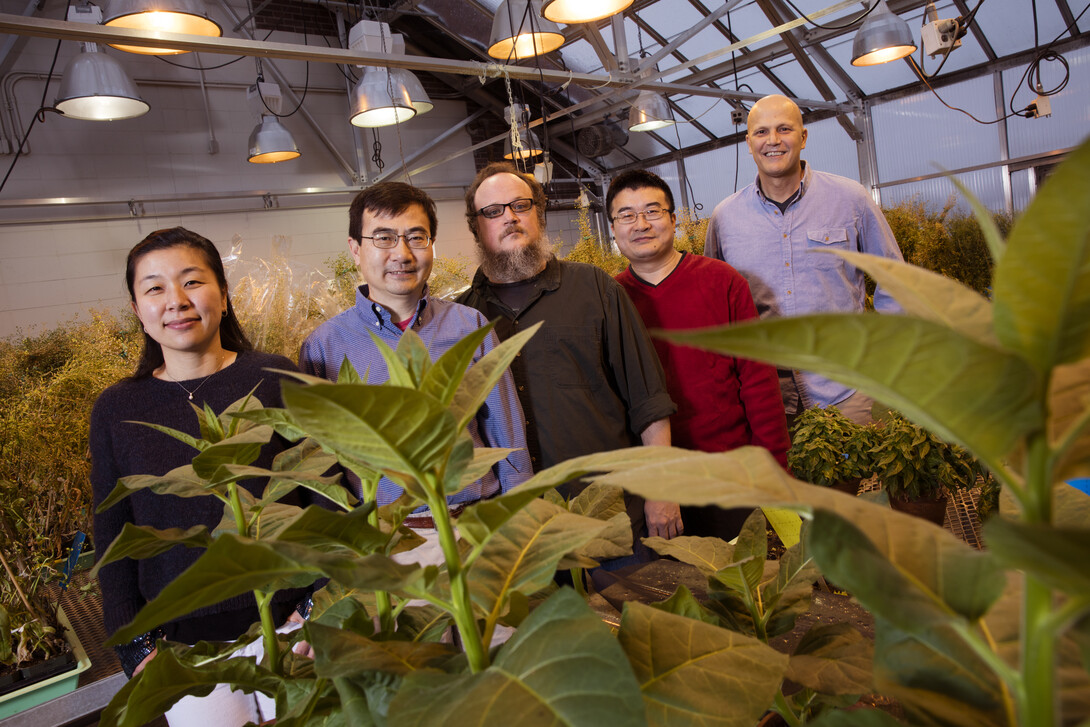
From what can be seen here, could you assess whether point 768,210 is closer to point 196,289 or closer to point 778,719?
point 196,289

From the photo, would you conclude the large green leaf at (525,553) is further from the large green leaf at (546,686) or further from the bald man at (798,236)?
the bald man at (798,236)

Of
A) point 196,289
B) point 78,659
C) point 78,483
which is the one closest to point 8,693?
point 78,659

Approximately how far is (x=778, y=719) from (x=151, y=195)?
906 centimetres

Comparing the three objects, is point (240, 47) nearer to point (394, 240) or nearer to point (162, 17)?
point (162, 17)

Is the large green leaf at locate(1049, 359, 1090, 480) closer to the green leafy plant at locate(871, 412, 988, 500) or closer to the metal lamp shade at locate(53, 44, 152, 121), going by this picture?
the green leafy plant at locate(871, 412, 988, 500)

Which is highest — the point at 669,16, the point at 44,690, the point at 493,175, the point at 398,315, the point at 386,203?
the point at 669,16

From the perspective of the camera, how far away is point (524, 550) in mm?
475

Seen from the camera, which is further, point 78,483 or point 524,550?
point 78,483

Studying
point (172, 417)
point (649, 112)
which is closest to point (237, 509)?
point (172, 417)

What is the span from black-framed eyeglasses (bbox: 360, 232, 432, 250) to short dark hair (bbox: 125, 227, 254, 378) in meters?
0.42

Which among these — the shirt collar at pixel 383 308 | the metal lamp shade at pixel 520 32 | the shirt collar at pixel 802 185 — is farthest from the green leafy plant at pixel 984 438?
the metal lamp shade at pixel 520 32

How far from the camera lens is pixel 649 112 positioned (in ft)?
21.5

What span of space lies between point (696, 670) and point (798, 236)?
253 centimetres

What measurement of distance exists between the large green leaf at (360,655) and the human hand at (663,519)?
5.83 ft
